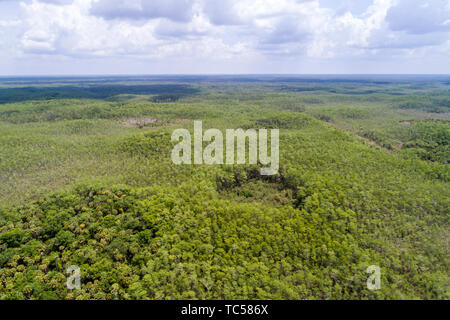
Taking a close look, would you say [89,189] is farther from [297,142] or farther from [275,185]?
[297,142]

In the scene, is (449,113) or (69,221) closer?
(69,221)

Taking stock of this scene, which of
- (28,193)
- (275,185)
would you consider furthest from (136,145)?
(275,185)

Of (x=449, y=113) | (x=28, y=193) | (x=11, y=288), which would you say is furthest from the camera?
(x=449, y=113)

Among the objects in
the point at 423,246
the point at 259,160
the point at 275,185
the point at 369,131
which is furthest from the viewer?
the point at 369,131

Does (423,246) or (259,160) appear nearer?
(423,246)

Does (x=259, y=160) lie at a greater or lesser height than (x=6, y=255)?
greater

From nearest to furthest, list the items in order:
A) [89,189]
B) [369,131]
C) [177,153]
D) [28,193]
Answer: [89,189], [28,193], [177,153], [369,131]

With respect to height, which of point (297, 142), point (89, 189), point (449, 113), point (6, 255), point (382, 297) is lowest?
point (382, 297)

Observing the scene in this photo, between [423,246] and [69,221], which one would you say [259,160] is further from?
[69,221]

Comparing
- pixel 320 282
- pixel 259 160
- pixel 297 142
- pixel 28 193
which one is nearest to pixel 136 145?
pixel 28 193
